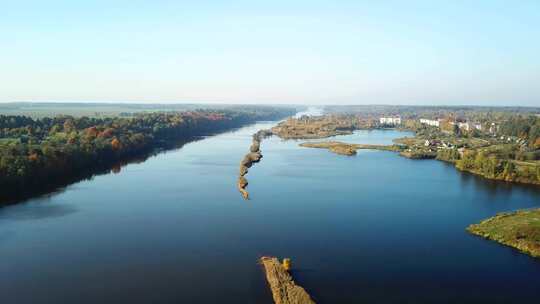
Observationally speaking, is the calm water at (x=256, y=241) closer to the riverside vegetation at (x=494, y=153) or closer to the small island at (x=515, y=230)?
the small island at (x=515, y=230)

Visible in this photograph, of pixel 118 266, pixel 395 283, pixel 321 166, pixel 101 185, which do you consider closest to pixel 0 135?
pixel 101 185

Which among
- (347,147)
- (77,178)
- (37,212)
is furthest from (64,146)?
(347,147)

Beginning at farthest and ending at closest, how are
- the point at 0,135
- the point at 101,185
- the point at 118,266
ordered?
the point at 0,135
the point at 101,185
the point at 118,266

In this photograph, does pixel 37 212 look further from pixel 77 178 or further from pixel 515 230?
pixel 515 230

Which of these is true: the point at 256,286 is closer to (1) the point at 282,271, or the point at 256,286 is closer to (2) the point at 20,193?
(1) the point at 282,271

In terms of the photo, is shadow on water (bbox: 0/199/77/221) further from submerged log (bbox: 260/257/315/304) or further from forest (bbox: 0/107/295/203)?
submerged log (bbox: 260/257/315/304)
